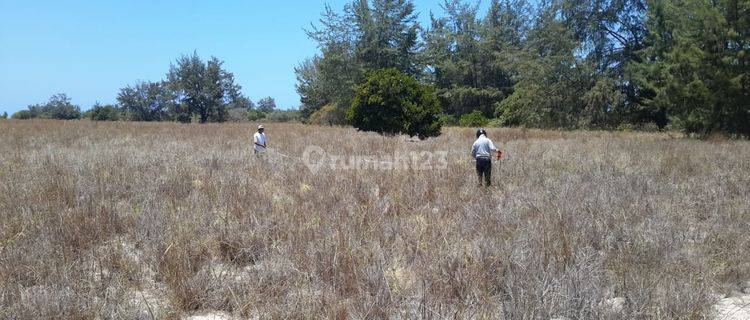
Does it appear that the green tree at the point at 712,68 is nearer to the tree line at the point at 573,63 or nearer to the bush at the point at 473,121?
the tree line at the point at 573,63

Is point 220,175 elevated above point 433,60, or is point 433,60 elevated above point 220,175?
point 433,60

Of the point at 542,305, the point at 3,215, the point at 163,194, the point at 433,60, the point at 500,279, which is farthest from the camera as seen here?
the point at 433,60

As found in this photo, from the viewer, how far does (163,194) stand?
22.2 feet

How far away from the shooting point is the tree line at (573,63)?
19.4m

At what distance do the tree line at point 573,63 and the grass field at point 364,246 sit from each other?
14.2 meters

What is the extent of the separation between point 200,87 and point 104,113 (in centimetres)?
1516

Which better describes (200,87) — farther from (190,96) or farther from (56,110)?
(56,110)

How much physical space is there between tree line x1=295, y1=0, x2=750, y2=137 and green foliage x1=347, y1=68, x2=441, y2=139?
1.66ft

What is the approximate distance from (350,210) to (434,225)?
48.2 inches

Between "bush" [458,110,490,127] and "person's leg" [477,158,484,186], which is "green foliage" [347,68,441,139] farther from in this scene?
"person's leg" [477,158,484,186]

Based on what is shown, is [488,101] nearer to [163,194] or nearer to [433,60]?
[433,60]

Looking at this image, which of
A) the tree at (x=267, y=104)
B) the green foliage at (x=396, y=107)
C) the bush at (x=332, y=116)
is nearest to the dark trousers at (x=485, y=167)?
the green foliage at (x=396, y=107)

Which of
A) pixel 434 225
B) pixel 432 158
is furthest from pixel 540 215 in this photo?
pixel 432 158

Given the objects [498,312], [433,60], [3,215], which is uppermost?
[433,60]
